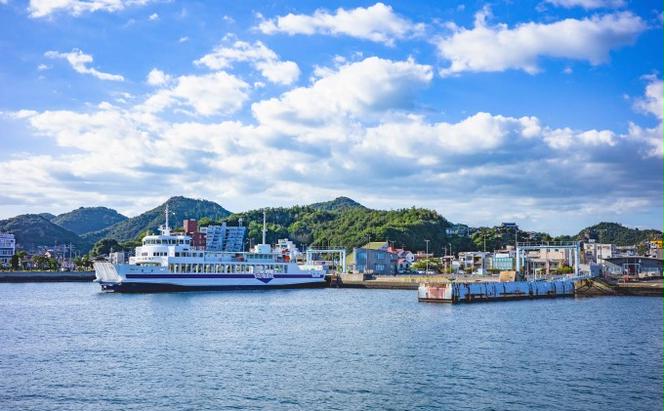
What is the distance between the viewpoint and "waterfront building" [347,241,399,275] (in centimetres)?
10400

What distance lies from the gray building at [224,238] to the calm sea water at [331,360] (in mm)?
113581

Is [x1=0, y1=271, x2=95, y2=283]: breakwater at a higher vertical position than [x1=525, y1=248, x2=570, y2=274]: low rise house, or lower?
lower

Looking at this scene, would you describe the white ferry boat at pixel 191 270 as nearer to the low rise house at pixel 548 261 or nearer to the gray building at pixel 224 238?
the low rise house at pixel 548 261

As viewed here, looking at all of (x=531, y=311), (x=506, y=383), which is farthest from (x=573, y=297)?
(x=506, y=383)

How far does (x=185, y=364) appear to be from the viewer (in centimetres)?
2586

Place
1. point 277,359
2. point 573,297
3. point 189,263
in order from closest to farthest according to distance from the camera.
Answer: point 277,359 → point 573,297 → point 189,263

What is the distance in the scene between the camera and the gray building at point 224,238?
529ft

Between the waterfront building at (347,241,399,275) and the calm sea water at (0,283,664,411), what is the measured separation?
2203 inches

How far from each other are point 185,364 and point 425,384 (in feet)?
35.4

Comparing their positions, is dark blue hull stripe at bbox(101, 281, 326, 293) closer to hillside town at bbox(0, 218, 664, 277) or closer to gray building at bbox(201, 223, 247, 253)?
hillside town at bbox(0, 218, 664, 277)

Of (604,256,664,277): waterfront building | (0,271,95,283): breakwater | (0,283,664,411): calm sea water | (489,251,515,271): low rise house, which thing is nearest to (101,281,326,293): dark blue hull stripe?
(0,283,664,411): calm sea water

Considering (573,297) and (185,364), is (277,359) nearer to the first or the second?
(185,364)

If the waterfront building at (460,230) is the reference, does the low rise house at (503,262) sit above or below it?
below

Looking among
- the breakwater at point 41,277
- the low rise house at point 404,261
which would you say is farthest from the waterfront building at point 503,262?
the breakwater at point 41,277
